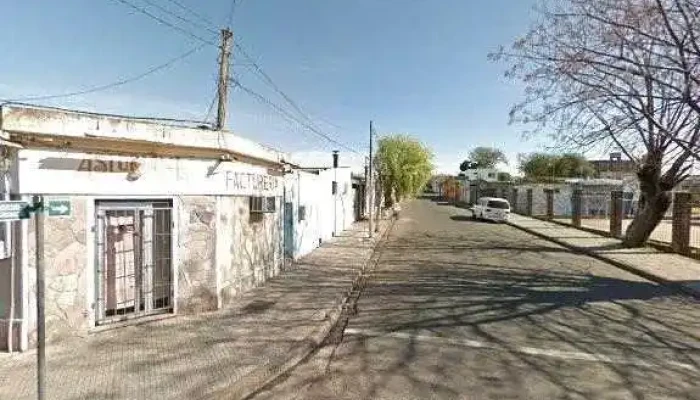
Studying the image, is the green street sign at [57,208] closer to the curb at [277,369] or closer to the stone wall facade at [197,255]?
the curb at [277,369]

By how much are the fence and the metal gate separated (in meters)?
16.0

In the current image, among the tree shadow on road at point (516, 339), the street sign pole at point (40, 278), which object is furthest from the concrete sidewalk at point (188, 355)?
the street sign pole at point (40, 278)

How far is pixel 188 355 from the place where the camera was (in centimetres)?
541

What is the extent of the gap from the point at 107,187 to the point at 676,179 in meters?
17.8

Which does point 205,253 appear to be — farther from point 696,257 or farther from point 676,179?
point 676,179

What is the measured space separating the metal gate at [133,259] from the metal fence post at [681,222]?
53.4 ft

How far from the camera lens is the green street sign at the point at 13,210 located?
11.2 feet

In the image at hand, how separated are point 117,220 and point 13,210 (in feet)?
9.85

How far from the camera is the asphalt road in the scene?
16.0ft

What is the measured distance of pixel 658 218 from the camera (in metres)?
16.9

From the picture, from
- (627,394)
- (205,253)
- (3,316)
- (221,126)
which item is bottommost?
(627,394)

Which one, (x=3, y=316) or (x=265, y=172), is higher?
(x=265, y=172)

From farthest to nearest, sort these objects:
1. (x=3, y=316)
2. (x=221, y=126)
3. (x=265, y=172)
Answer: (x=265, y=172)
(x=221, y=126)
(x=3, y=316)

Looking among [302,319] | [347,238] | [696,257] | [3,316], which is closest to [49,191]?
[3,316]
